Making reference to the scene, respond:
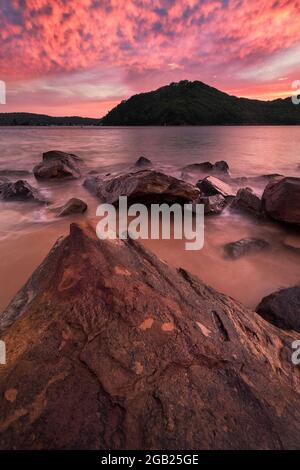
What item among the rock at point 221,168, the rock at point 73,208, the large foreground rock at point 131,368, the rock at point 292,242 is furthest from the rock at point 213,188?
the large foreground rock at point 131,368

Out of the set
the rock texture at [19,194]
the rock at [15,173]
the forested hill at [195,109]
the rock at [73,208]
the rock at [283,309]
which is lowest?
the rock at [283,309]

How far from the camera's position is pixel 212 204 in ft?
23.1

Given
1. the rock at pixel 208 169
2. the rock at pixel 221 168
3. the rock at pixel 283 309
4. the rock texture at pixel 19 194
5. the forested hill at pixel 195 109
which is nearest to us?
the rock at pixel 283 309

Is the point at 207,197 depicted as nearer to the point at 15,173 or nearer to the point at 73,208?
the point at 73,208

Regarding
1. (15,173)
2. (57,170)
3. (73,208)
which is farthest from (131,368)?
(15,173)

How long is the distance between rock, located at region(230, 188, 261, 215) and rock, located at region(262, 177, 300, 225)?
0.37 metres

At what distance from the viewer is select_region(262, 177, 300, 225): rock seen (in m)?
5.67

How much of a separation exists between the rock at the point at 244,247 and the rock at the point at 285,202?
41.7 inches

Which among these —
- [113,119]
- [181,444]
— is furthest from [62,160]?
[113,119]

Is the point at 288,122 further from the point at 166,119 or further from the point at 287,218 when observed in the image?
the point at 287,218

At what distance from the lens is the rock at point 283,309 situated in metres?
3.07

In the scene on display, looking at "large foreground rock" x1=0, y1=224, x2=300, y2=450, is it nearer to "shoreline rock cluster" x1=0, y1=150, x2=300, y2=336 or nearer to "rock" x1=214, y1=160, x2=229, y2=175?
"shoreline rock cluster" x1=0, y1=150, x2=300, y2=336

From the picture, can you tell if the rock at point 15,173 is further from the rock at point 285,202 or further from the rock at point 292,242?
the rock at point 292,242
